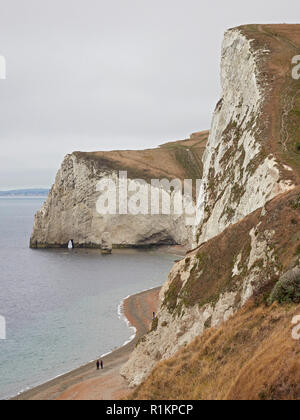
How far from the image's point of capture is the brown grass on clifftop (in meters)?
14.7

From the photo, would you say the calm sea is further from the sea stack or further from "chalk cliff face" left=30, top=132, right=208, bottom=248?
"chalk cliff face" left=30, top=132, right=208, bottom=248

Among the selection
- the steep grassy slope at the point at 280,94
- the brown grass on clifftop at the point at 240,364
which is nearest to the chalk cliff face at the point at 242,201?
the steep grassy slope at the point at 280,94

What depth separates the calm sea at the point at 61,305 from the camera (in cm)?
4406

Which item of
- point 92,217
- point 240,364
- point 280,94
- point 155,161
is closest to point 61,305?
point 280,94

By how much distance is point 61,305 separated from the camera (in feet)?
210

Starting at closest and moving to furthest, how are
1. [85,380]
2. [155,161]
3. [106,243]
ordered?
[85,380] < [106,243] < [155,161]

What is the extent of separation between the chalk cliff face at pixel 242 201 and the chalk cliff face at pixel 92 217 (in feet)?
171

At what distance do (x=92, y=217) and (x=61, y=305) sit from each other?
55.2 meters

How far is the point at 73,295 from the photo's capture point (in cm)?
6994

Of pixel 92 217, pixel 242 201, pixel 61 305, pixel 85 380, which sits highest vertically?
pixel 242 201

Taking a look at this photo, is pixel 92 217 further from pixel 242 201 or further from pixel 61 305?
pixel 242 201

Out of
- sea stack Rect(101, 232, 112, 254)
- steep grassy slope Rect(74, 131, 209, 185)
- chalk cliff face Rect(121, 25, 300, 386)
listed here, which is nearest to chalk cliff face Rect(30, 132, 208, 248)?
steep grassy slope Rect(74, 131, 209, 185)

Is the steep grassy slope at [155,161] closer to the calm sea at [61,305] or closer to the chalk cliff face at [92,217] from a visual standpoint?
the chalk cliff face at [92,217]

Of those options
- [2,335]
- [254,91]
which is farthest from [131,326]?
[254,91]
